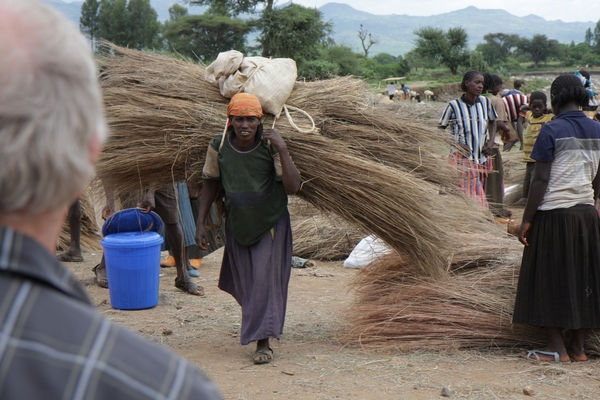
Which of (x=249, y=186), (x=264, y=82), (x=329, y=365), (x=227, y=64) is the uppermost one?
(x=227, y=64)

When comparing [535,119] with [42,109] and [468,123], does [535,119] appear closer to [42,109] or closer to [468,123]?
[468,123]

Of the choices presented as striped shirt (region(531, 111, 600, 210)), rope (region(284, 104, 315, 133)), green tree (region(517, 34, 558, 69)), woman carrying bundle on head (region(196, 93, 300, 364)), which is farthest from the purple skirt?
green tree (region(517, 34, 558, 69))

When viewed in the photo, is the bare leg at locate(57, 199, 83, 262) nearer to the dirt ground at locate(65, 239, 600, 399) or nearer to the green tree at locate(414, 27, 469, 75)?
the dirt ground at locate(65, 239, 600, 399)

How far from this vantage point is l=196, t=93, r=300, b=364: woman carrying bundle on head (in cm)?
391

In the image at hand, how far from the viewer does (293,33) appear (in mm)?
30625

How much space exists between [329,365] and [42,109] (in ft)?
11.0

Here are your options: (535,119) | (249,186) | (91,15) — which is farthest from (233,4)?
(249,186)

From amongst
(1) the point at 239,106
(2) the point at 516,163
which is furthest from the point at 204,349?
→ (2) the point at 516,163

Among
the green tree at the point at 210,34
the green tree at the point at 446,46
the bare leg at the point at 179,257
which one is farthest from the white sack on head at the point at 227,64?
the green tree at the point at 446,46

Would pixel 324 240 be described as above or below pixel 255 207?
below

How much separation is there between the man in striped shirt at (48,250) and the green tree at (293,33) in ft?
97.8

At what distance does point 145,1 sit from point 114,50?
5249cm

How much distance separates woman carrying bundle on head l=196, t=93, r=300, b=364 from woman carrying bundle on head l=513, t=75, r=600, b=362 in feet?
4.63

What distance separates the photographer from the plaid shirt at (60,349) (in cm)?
81
